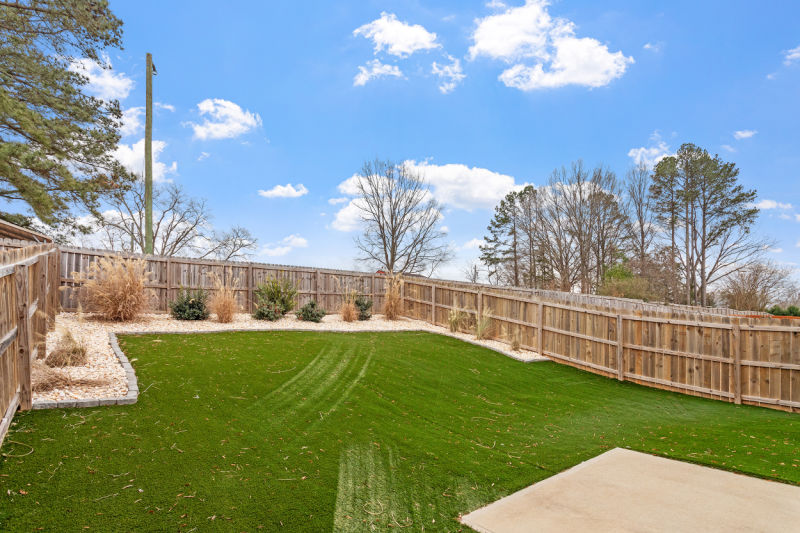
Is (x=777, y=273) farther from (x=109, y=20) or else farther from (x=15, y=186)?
(x=15, y=186)

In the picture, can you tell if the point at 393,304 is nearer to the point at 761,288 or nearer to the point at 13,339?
the point at 13,339

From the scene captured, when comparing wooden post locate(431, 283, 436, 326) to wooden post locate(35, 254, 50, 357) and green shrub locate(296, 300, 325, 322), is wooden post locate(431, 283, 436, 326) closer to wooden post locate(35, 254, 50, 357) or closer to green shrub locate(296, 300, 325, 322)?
green shrub locate(296, 300, 325, 322)

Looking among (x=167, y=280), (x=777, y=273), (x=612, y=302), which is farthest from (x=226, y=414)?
(x=777, y=273)

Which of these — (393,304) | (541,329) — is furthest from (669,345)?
(393,304)

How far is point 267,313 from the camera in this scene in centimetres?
1107

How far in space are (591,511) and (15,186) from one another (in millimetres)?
15431

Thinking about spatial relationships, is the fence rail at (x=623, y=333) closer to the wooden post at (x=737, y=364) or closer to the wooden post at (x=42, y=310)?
the wooden post at (x=737, y=364)

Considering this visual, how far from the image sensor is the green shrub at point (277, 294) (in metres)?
11.5

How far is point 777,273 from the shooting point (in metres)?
21.9

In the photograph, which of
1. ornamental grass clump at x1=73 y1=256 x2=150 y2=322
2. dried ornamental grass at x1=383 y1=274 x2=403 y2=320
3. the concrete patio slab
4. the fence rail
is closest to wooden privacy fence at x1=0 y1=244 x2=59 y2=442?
the concrete patio slab

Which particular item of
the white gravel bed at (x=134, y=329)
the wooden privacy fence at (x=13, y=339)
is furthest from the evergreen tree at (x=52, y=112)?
the wooden privacy fence at (x=13, y=339)

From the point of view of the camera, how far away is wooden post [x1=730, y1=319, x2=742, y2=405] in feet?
23.3

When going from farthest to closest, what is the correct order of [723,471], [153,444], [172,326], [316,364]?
[172,326] → [316,364] → [723,471] → [153,444]

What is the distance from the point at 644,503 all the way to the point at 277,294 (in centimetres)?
985
